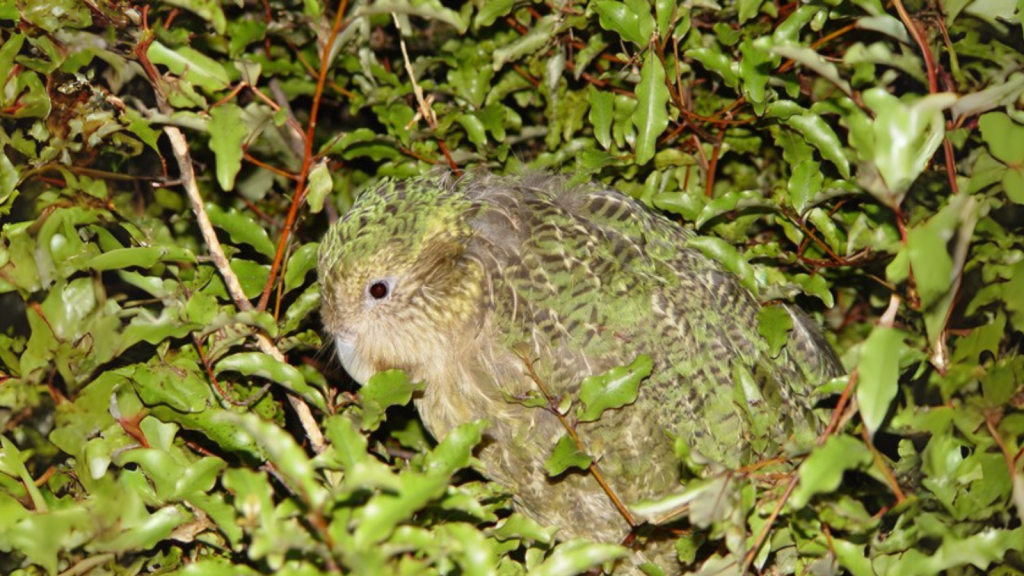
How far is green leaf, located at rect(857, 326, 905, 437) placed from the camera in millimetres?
1887

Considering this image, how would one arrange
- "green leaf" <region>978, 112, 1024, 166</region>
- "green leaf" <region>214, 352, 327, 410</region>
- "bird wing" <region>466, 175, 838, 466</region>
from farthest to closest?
"bird wing" <region>466, 175, 838, 466</region>, "green leaf" <region>214, 352, 327, 410</region>, "green leaf" <region>978, 112, 1024, 166</region>

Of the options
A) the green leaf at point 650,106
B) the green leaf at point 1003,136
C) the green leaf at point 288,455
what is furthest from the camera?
the green leaf at point 650,106

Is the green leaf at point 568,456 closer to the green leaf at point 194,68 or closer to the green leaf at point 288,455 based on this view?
the green leaf at point 288,455

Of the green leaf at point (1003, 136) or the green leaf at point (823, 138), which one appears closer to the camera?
the green leaf at point (1003, 136)

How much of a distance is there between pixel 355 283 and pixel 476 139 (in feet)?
2.12

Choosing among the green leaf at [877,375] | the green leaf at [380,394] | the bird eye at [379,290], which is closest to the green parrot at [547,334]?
the bird eye at [379,290]

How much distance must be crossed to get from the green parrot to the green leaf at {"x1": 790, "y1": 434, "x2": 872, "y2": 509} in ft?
3.53

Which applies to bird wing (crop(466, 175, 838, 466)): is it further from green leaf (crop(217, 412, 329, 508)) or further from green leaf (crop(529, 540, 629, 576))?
green leaf (crop(217, 412, 329, 508))

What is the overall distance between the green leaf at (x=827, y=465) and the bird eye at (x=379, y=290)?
5.51 feet

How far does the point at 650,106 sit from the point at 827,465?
143 cm

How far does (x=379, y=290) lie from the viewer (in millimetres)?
3307

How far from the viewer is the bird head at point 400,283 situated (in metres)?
3.26

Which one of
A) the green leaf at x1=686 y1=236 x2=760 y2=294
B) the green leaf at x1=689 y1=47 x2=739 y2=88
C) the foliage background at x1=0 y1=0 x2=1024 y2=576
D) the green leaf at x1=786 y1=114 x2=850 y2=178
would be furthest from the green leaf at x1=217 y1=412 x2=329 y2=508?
the green leaf at x1=689 y1=47 x2=739 y2=88

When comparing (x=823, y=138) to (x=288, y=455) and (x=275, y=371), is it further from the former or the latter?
(x=288, y=455)
